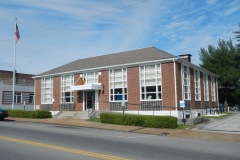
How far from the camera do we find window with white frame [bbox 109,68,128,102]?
27188 millimetres

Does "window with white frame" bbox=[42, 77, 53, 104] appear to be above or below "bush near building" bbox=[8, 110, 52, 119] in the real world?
above

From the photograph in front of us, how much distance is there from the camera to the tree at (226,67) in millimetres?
48469

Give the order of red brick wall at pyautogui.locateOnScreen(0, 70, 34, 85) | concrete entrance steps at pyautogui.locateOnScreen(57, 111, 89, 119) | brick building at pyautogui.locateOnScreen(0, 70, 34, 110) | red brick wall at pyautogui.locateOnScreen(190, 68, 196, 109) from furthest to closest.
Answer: red brick wall at pyautogui.locateOnScreen(0, 70, 34, 85), brick building at pyautogui.locateOnScreen(0, 70, 34, 110), red brick wall at pyautogui.locateOnScreen(190, 68, 196, 109), concrete entrance steps at pyautogui.locateOnScreen(57, 111, 89, 119)

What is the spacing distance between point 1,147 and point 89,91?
63.7ft

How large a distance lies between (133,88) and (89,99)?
18.0 ft

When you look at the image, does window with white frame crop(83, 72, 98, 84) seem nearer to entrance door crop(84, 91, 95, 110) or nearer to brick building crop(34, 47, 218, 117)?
brick building crop(34, 47, 218, 117)

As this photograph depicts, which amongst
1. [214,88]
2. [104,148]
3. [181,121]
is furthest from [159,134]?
[214,88]

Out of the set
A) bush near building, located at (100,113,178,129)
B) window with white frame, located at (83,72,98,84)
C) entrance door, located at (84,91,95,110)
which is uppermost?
window with white frame, located at (83,72,98,84)

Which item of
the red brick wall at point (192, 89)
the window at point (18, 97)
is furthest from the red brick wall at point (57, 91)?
the window at point (18, 97)

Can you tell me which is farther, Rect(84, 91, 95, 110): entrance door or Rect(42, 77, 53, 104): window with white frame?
Rect(42, 77, 53, 104): window with white frame

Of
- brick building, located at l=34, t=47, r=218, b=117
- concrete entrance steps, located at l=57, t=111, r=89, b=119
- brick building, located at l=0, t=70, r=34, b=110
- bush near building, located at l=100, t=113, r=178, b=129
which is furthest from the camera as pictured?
brick building, located at l=0, t=70, r=34, b=110

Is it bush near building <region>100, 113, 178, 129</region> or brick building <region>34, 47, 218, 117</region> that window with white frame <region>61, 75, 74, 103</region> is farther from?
bush near building <region>100, 113, 178, 129</region>

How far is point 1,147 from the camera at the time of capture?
10508mm

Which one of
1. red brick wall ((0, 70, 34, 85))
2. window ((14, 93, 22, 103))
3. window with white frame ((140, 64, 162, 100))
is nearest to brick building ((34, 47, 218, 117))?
window with white frame ((140, 64, 162, 100))
